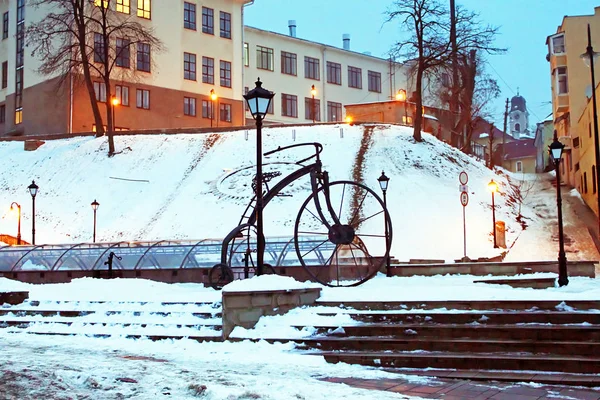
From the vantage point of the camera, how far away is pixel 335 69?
223 ft

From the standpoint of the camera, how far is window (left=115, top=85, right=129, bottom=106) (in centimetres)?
5145

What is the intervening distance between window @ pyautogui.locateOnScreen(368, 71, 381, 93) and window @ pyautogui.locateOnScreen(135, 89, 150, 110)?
87.9 feet

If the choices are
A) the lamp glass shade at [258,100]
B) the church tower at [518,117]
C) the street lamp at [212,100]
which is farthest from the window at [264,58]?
the church tower at [518,117]

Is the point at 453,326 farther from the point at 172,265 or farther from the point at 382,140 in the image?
the point at 382,140

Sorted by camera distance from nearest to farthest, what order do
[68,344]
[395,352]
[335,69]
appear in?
1. [395,352]
2. [68,344]
3. [335,69]

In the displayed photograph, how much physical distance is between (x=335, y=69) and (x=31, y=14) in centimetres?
2840

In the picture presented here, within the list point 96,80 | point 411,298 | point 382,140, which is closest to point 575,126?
point 382,140

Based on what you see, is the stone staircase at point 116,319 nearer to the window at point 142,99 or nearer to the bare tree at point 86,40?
the bare tree at point 86,40

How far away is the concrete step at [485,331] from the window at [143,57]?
4461 cm

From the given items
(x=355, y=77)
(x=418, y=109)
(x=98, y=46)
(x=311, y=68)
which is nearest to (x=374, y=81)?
(x=355, y=77)

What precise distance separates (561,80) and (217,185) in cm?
2798

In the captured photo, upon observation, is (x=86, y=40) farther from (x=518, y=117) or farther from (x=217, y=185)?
(x=518, y=117)

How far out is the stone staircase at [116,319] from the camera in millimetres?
12688

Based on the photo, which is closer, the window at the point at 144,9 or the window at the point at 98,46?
the window at the point at 98,46
